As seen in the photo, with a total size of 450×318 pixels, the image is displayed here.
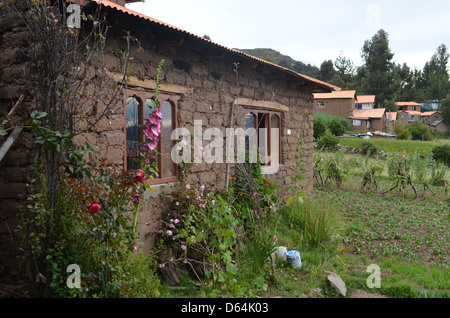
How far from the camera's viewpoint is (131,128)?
5207 mm

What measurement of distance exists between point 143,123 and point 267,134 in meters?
3.89

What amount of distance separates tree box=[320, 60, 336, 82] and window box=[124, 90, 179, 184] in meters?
52.3

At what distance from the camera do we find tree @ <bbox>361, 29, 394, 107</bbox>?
49156mm

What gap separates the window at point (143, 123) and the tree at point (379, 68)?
160 feet

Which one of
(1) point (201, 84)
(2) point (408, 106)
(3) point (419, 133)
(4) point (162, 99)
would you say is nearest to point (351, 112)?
(3) point (419, 133)

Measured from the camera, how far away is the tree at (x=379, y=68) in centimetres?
4916

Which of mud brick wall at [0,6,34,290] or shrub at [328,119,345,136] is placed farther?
shrub at [328,119,345,136]

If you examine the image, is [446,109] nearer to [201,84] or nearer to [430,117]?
[430,117]

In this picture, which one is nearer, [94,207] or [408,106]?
[94,207]

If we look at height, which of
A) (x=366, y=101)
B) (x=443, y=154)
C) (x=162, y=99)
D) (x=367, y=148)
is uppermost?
(x=366, y=101)

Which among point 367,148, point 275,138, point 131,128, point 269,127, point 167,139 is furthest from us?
point 367,148

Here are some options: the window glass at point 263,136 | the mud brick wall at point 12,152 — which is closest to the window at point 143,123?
the mud brick wall at point 12,152

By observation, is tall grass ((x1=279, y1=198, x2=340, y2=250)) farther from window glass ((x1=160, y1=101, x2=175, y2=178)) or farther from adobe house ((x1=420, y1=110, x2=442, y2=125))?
adobe house ((x1=420, y1=110, x2=442, y2=125))

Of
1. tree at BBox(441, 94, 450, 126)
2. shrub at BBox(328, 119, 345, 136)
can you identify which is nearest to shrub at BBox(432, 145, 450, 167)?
shrub at BBox(328, 119, 345, 136)
